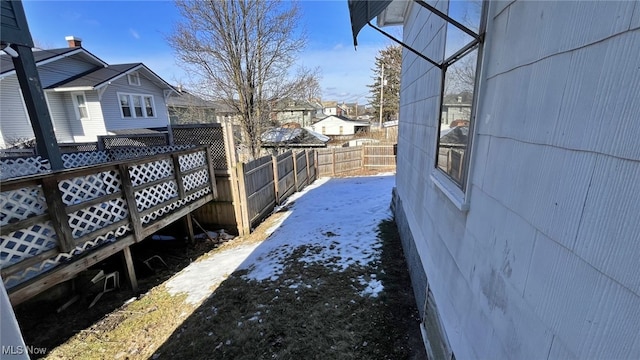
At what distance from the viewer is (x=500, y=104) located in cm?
139

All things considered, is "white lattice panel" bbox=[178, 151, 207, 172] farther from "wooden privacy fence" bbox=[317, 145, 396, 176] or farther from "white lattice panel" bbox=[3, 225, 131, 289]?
"wooden privacy fence" bbox=[317, 145, 396, 176]

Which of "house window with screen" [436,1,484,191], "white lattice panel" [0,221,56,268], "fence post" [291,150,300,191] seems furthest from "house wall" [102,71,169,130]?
"house window with screen" [436,1,484,191]

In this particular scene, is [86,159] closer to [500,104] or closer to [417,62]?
[417,62]

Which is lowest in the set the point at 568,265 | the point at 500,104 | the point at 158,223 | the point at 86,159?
the point at 158,223

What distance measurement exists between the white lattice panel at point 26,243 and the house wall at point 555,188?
4.69 metres

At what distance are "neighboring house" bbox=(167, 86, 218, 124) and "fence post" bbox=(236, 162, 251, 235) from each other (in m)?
8.03

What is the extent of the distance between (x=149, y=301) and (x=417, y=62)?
229 inches

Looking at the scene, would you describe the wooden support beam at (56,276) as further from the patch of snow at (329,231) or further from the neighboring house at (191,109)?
the neighboring house at (191,109)

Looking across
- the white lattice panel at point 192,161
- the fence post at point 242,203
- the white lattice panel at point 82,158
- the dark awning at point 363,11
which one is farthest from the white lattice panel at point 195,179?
the dark awning at point 363,11

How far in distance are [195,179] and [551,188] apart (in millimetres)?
6666

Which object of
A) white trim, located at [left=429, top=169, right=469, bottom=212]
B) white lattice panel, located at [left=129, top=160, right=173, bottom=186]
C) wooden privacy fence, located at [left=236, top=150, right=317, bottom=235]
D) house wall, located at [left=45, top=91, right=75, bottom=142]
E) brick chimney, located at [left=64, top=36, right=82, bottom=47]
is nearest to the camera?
white trim, located at [left=429, top=169, right=469, bottom=212]

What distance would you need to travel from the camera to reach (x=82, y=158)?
22.3ft

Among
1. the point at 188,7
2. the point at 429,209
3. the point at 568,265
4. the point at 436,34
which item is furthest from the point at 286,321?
the point at 188,7

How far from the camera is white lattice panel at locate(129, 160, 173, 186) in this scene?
481cm
